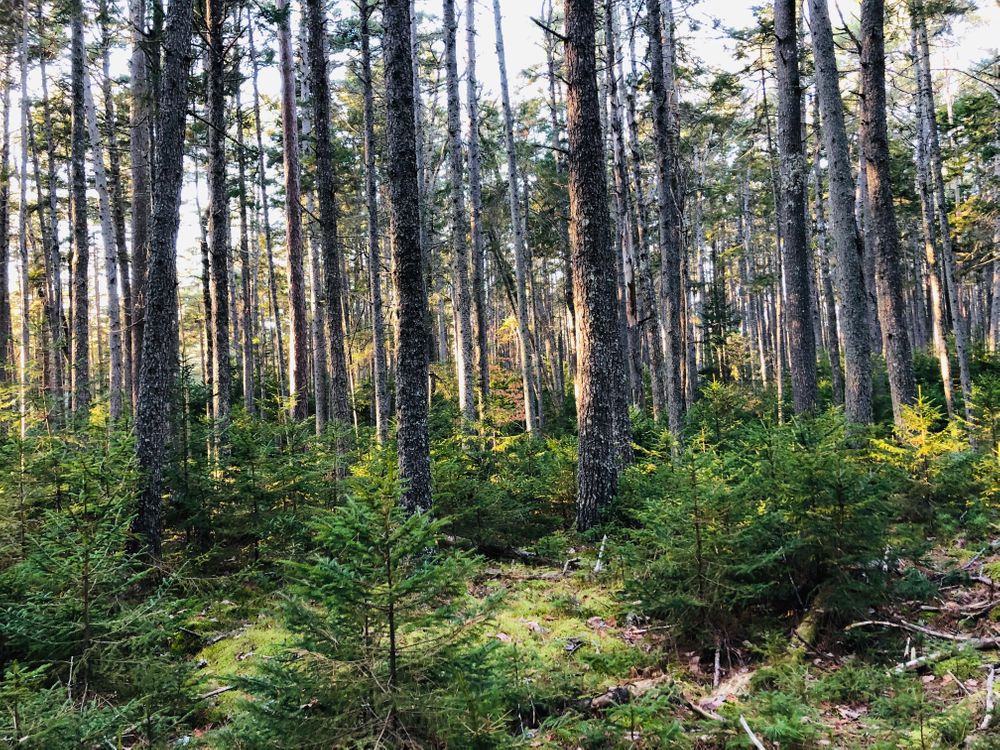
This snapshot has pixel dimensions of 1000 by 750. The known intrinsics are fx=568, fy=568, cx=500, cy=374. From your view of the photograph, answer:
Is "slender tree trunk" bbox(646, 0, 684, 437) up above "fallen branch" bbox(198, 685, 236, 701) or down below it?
above

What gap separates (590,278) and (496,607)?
18.3 feet

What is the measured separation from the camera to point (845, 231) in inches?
375

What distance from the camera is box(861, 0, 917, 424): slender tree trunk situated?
9797mm

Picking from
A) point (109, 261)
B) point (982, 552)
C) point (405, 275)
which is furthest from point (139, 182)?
point (982, 552)

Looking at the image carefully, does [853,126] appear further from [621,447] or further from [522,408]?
[621,447]

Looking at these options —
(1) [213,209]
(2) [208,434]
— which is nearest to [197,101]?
(1) [213,209]

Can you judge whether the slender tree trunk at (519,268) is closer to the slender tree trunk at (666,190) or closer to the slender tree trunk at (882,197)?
the slender tree trunk at (666,190)

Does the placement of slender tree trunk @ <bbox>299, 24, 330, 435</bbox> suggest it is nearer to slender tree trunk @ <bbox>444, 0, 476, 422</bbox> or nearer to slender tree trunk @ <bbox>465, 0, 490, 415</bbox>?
slender tree trunk @ <bbox>444, 0, 476, 422</bbox>

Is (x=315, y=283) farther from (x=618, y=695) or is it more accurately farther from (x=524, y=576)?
(x=618, y=695)

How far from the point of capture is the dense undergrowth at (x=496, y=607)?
292 centimetres

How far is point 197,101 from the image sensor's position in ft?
54.9

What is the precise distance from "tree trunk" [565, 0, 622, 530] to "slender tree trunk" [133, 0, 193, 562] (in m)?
4.99

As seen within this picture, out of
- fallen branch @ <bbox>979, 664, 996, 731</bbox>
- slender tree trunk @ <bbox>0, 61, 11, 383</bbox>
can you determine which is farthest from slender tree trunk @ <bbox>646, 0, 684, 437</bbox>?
slender tree trunk @ <bbox>0, 61, 11, 383</bbox>

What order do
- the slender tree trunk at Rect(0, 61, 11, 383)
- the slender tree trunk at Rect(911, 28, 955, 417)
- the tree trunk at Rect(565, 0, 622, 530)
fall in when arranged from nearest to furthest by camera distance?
the tree trunk at Rect(565, 0, 622, 530) → the slender tree trunk at Rect(911, 28, 955, 417) → the slender tree trunk at Rect(0, 61, 11, 383)
